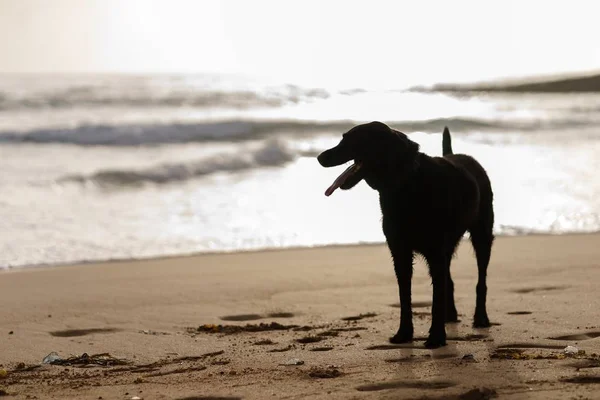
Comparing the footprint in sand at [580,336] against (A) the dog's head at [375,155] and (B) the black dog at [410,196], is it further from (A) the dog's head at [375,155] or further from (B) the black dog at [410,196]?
(A) the dog's head at [375,155]

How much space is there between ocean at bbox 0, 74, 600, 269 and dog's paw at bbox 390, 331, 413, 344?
392 cm

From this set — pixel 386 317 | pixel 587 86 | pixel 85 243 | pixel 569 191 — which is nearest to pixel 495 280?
pixel 386 317

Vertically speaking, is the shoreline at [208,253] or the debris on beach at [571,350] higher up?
the shoreline at [208,253]

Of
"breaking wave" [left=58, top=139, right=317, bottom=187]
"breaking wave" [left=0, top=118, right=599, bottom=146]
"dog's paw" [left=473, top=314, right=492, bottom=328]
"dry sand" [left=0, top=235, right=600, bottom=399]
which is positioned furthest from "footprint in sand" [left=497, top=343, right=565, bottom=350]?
"breaking wave" [left=0, top=118, right=599, bottom=146]

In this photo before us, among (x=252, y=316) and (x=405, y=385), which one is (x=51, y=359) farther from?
(x=405, y=385)

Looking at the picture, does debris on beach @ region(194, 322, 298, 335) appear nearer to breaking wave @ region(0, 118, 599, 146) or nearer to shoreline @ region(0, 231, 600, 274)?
shoreline @ region(0, 231, 600, 274)

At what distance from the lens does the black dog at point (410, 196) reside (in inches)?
196

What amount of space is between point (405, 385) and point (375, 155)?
137 cm

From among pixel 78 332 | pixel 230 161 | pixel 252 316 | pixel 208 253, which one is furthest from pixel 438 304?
pixel 230 161

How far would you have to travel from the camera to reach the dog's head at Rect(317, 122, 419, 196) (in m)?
4.96

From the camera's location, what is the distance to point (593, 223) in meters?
9.70

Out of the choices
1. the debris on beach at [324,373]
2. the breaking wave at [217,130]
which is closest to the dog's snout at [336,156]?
the debris on beach at [324,373]

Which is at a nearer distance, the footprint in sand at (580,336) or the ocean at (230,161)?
the footprint in sand at (580,336)

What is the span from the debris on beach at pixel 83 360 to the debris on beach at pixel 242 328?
84 centimetres
